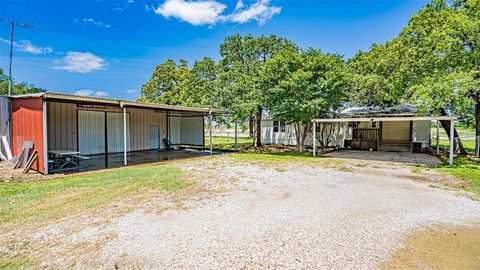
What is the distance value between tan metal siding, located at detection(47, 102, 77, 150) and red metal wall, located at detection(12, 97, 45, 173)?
164cm

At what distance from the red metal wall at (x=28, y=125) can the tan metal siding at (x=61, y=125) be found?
5.38 feet

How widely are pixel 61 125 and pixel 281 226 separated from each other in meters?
13.0

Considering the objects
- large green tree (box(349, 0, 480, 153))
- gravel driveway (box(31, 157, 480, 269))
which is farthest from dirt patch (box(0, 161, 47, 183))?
large green tree (box(349, 0, 480, 153))

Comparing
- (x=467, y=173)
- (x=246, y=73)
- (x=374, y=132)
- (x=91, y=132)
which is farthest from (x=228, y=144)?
(x=467, y=173)

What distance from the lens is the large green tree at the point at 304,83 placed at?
13391mm

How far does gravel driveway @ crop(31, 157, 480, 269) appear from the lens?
3201mm

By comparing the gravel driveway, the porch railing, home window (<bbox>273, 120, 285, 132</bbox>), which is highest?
home window (<bbox>273, 120, 285, 132</bbox>)

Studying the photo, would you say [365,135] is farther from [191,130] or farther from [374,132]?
[191,130]

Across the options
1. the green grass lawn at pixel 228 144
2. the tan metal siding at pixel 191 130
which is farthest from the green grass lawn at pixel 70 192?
the green grass lawn at pixel 228 144

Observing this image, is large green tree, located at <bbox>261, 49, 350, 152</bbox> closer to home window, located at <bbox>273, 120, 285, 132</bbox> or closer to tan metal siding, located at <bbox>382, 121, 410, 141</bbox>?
tan metal siding, located at <bbox>382, 121, 410, 141</bbox>

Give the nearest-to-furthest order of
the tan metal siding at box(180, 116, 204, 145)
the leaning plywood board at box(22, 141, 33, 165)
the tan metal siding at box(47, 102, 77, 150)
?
the leaning plywood board at box(22, 141, 33, 165), the tan metal siding at box(47, 102, 77, 150), the tan metal siding at box(180, 116, 204, 145)

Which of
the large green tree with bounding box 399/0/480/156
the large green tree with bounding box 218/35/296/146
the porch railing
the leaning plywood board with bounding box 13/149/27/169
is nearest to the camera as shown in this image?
the leaning plywood board with bounding box 13/149/27/169

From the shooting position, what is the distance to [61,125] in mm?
12664

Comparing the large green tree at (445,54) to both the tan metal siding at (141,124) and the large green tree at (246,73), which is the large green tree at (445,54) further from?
the tan metal siding at (141,124)
